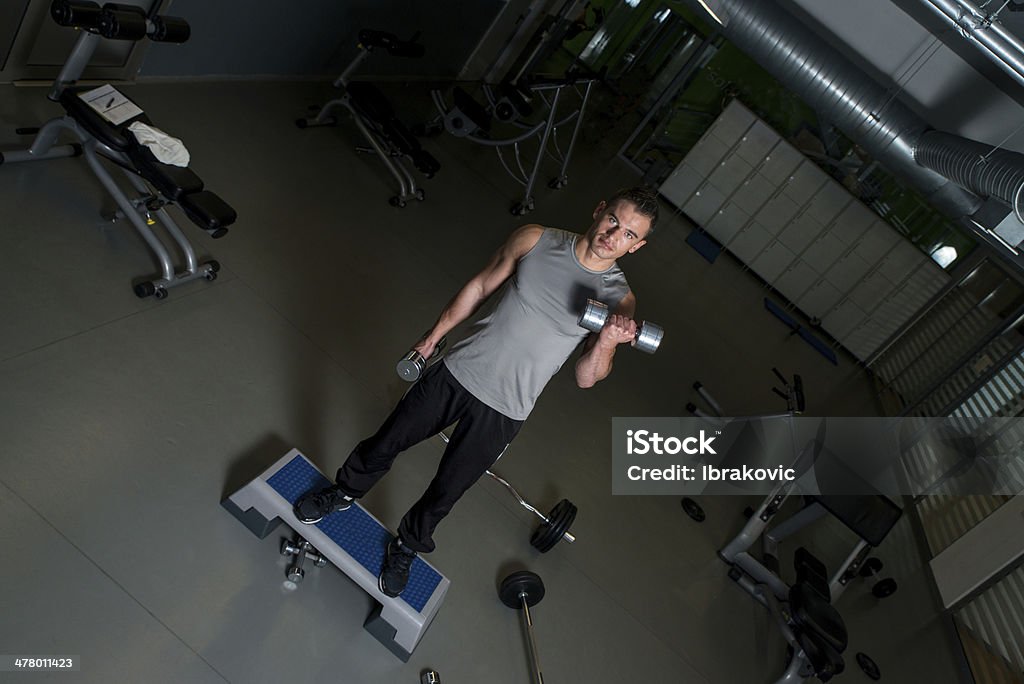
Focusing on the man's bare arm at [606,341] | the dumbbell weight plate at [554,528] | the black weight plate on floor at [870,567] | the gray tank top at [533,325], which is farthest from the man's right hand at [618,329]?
the black weight plate on floor at [870,567]

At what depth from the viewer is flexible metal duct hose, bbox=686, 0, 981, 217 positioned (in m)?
5.43

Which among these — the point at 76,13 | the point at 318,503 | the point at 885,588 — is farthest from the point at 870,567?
the point at 76,13

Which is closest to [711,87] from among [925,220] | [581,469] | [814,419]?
[925,220]

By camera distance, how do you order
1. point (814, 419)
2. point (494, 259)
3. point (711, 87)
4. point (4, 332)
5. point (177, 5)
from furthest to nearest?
point (711, 87)
point (814, 419)
point (177, 5)
point (4, 332)
point (494, 259)

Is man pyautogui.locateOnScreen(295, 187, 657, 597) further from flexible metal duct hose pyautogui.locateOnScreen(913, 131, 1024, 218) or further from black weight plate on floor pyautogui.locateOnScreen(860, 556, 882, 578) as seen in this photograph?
black weight plate on floor pyautogui.locateOnScreen(860, 556, 882, 578)

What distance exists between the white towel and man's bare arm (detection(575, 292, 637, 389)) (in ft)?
6.41

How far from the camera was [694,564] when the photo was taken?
12.5ft

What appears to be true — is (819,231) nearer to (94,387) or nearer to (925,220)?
(925,220)

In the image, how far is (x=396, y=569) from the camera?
246 cm

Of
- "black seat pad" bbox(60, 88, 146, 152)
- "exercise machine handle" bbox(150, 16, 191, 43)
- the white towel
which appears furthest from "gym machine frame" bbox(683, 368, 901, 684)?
"exercise machine handle" bbox(150, 16, 191, 43)

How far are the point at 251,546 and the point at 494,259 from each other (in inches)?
50.4

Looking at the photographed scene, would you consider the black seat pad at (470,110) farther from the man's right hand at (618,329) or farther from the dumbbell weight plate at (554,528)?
the man's right hand at (618,329)

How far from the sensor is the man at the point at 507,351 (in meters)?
2.18

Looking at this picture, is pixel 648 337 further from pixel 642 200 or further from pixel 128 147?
pixel 128 147
